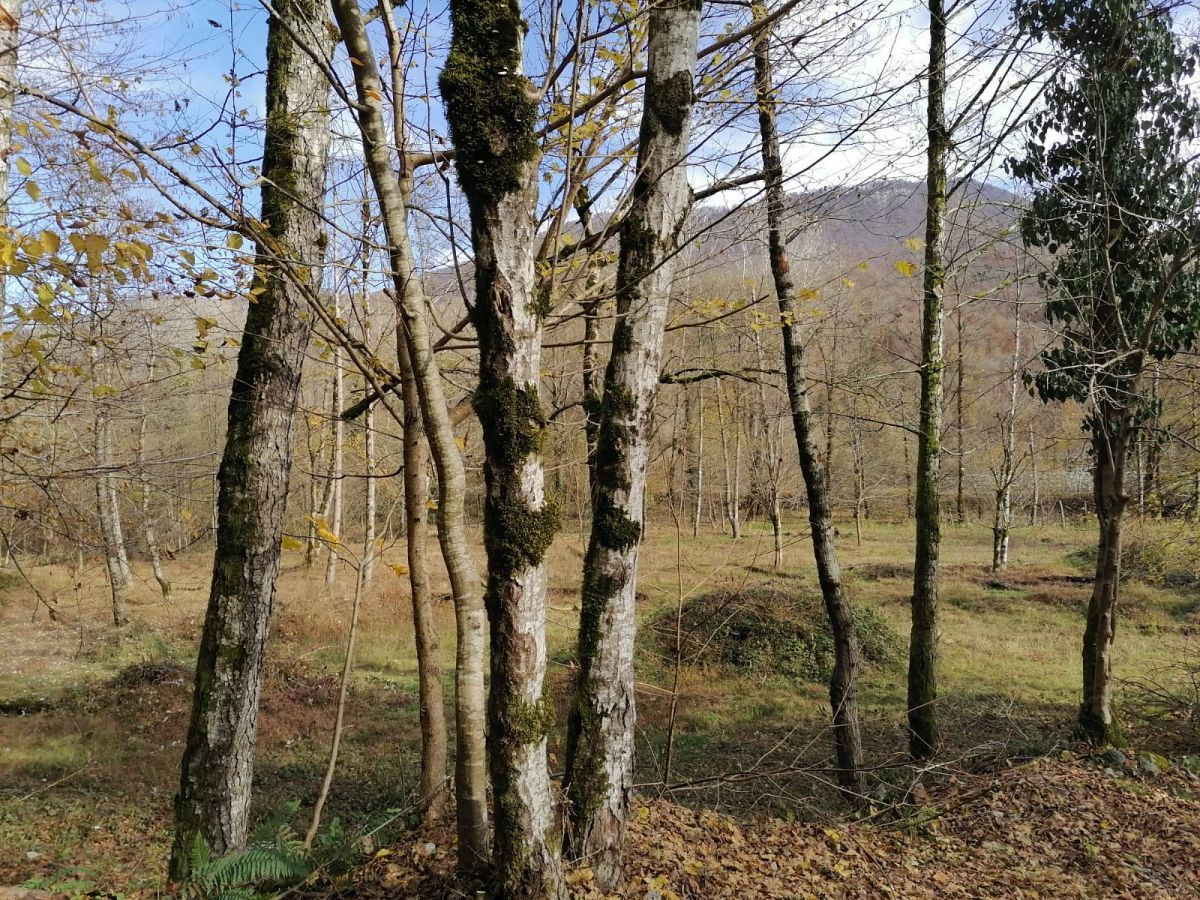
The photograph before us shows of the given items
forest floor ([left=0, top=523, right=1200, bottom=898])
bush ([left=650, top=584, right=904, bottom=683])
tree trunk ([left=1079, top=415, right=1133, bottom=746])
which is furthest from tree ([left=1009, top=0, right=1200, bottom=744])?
bush ([left=650, top=584, right=904, bottom=683])

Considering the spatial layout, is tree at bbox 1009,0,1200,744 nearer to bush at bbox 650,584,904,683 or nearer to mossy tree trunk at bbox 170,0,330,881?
bush at bbox 650,584,904,683

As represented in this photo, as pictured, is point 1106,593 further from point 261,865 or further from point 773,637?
point 261,865

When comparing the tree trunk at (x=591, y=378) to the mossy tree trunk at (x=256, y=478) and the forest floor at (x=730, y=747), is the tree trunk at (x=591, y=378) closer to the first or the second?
the forest floor at (x=730, y=747)

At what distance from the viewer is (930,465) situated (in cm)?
704

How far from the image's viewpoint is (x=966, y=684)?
436 inches

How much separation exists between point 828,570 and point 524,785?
4.91 metres

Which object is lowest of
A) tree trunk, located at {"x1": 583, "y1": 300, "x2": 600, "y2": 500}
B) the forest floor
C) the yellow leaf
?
the forest floor

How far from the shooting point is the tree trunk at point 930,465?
6.85m

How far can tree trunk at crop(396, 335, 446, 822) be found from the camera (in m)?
3.50

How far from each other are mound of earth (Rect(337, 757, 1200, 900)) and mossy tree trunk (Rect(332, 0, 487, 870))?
76 centimetres

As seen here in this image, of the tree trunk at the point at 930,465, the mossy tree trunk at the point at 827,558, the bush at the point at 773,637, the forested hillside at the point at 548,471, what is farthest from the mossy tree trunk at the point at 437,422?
the bush at the point at 773,637

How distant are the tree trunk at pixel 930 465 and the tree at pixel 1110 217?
1157 mm

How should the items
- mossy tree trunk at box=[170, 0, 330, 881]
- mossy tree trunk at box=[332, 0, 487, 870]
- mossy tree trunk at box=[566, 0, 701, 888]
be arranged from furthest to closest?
1. mossy tree trunk at box=[170, 0, 330, 881]
2. mossy tree trunk at box=[566, 0, 701, 888]
3. mossy tree trunk at box=[332, 0, 487, 870]

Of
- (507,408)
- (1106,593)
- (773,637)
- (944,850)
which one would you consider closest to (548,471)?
(507,408)
